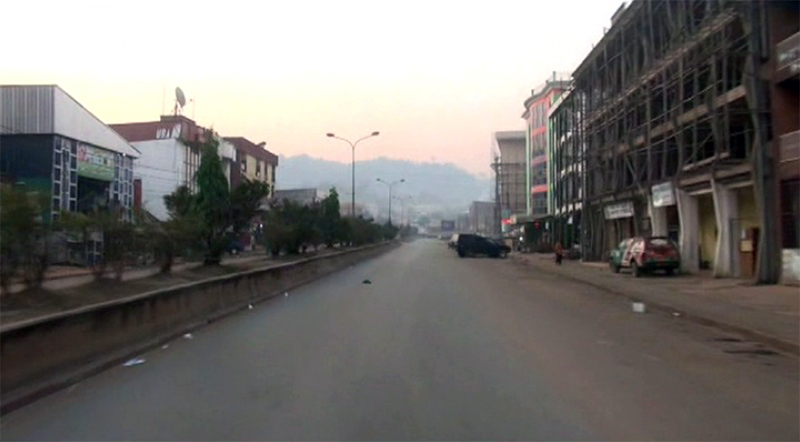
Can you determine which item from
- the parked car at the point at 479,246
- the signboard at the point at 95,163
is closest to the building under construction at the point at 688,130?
the parked car at the point at 479,246

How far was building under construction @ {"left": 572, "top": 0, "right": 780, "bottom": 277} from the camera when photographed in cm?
2925

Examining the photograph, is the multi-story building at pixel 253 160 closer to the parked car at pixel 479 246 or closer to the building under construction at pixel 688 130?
the parked car at pixel 479 246

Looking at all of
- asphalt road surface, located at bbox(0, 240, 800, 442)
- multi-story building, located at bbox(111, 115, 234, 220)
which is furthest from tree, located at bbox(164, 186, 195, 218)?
multi-story building, located at bbox(111, 115, 234, 220)

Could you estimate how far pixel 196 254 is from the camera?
91.6ft

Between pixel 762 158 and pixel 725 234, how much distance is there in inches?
199

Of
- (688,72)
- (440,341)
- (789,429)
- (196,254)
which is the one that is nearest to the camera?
(789,429)

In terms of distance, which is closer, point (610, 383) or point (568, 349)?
point (610, 383)

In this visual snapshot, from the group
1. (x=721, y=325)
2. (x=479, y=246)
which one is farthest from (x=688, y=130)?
(x=479, y=246)

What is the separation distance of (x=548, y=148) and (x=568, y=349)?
82.8m

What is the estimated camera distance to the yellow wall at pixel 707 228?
127ft

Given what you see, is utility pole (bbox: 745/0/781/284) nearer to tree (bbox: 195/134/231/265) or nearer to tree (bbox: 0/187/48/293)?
tree (bbox: 195/134/231/265)

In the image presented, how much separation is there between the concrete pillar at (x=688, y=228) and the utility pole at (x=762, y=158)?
862 cm

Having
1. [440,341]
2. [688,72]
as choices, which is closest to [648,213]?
[688,72]

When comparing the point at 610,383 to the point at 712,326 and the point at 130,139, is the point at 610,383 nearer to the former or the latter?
the point at 712,326
